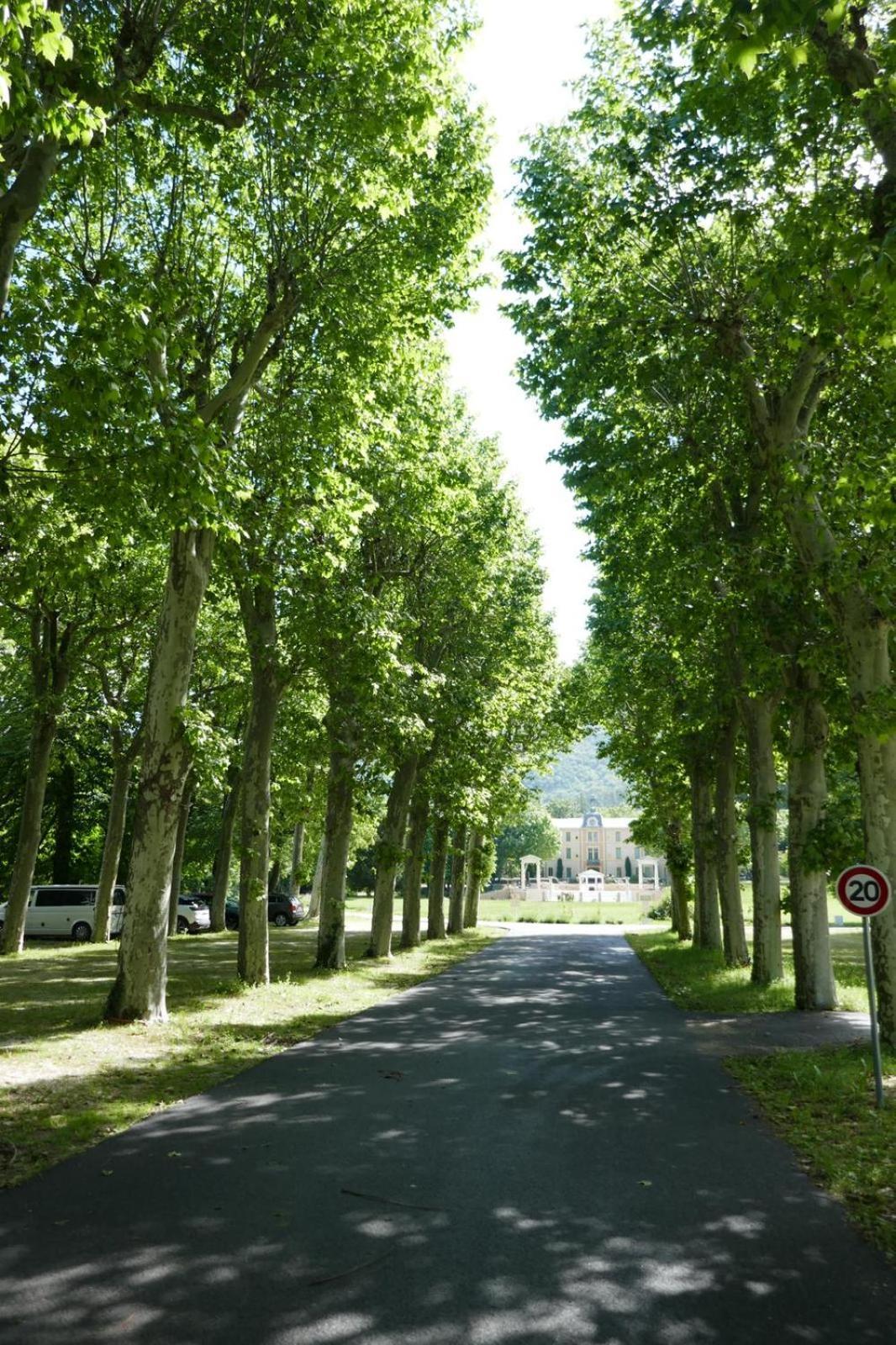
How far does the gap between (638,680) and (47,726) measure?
1559 centimetres

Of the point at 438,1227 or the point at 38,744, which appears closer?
the point at 438,1227

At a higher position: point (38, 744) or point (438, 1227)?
point (38, 744)

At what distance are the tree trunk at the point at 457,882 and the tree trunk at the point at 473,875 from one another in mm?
551

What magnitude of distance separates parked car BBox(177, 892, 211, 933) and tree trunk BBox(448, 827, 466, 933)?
10393 mm

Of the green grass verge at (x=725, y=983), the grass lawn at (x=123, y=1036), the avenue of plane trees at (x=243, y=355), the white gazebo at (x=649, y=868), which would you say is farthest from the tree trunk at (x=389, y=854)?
the white gazebo at (x=649, y=868)

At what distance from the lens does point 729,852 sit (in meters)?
23.5

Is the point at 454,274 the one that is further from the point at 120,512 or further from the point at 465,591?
the point at 465,591

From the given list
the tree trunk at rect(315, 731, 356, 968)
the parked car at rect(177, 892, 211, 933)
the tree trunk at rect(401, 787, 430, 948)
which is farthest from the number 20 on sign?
the parked car at rect(177, 892, 211, 933)

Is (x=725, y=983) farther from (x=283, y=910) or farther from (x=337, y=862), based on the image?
(x=283, y=910)

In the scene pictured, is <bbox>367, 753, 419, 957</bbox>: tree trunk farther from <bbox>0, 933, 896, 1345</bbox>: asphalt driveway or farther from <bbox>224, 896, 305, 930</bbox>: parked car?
<bbox>224, 896, 305, 930</bbox>: parked car

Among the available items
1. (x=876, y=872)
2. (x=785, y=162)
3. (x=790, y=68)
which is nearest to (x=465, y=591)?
(x=785, y=162)

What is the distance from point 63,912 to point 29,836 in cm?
1245

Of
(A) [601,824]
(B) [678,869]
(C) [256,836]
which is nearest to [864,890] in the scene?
(C) [256,836]

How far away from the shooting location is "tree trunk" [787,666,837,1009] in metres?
15.2
